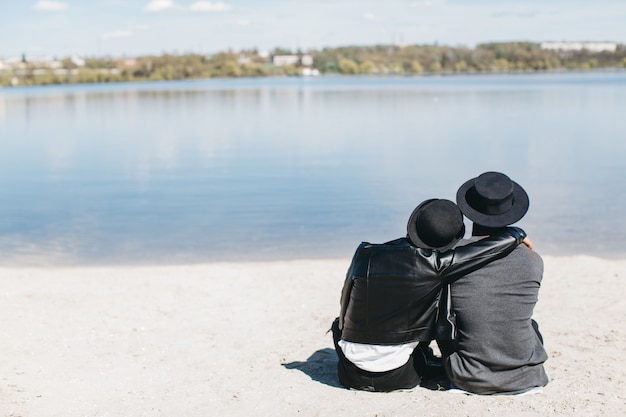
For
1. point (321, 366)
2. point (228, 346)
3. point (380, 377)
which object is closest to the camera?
point (380, 377)

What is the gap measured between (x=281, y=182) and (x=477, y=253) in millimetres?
14049

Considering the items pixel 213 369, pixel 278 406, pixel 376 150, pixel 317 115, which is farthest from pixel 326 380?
pixel 317 115

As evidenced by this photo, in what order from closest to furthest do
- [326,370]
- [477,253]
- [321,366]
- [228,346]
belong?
[477,253] → [326,370] → [321,366] → [228,346]

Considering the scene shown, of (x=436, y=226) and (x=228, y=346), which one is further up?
(x=436, y=226)

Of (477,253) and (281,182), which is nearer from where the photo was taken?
(477,253)

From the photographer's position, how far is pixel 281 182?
1859 centimetres

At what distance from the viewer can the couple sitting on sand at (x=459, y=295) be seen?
4762 millimetres

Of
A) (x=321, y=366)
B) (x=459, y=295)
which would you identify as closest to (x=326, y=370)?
(x=321, y=366)

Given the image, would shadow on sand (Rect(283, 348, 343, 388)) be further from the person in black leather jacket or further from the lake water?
the lake water

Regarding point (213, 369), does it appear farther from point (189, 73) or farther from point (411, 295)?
point (189, 73)

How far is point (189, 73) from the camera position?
177500 millimetres

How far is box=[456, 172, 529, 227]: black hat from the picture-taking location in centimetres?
475

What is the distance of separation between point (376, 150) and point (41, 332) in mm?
18902

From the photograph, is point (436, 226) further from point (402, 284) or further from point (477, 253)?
point (402, 284)
